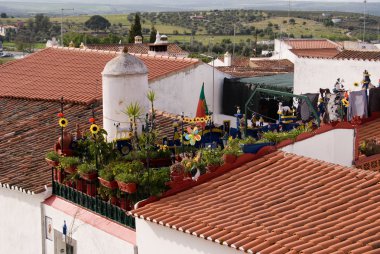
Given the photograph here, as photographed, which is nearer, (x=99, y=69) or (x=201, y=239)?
(x=201, y=239)

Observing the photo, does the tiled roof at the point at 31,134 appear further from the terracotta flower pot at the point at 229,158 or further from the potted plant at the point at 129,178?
the terracotta flower pot at the point at 229,158

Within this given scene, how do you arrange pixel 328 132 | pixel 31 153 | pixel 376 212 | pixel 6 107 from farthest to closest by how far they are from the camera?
1. pixel 6 107
2. pixel 31 153
3. pixel 328 132
4. pixel 376 212

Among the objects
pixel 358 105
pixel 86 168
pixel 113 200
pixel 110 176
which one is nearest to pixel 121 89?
pixel 86 168

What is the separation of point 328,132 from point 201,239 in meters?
4.97

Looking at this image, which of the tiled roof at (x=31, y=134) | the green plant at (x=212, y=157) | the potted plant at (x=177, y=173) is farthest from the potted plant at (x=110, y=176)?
the tiled roof at (x=31, y=134)

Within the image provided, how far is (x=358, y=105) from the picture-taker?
763 inches

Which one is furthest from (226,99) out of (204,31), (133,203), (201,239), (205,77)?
(204,31)

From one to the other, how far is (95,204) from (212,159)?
8.16 ft

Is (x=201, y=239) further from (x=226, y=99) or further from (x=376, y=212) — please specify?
(x=226, y=99)

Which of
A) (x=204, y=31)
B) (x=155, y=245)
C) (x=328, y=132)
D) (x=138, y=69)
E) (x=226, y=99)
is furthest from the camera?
(x=204, y=31)

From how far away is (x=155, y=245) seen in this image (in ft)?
43.4

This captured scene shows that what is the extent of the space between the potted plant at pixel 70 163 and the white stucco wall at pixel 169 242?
2.53m

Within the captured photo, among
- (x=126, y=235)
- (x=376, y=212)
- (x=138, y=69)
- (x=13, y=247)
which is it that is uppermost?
(x=138, y=69)

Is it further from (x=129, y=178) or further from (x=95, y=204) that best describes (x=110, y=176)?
(x=95, y=204)
